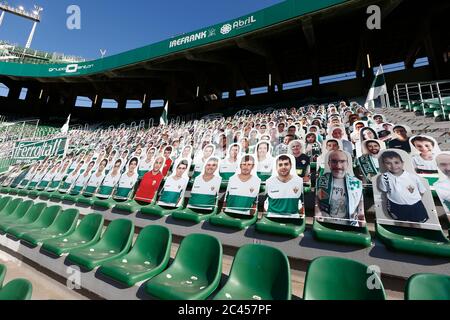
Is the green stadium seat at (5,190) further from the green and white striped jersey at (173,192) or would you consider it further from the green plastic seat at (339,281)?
the green plastic seat at (339,281)

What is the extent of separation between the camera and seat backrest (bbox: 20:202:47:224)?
184 inches

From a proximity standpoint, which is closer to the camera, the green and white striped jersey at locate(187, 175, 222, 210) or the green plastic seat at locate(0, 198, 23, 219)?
the green and white striped jersey at locate(187, 175, 222, 210)

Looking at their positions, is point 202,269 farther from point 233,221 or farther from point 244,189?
point 244,189

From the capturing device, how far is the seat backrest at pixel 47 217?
4.35m

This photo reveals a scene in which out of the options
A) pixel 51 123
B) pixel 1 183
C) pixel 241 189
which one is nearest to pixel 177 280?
pixel 241 189

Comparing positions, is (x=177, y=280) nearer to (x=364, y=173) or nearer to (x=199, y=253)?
(x=199, y=253)

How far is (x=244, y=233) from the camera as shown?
10.4 feet

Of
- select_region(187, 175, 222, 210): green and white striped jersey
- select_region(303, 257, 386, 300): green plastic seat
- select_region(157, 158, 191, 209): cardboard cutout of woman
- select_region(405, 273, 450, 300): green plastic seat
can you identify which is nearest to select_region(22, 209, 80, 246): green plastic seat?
select_region(157, 158, 191, 209): cardboard cutout of woman

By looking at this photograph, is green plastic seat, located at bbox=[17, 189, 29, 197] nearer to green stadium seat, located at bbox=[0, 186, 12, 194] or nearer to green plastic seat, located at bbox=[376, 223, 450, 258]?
green stadium seat, located at bbox=[0, 186, 12, 194]

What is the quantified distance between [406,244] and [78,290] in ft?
12.2

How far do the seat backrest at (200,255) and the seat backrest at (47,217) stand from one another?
3.31m

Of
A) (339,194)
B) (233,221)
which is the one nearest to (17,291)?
(233,221)

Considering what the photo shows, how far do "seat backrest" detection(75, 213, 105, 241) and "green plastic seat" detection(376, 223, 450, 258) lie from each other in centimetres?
386

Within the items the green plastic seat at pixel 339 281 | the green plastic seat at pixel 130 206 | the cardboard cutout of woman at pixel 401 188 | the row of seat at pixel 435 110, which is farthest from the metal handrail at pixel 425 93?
the green plastic seat at pixel 130 206
